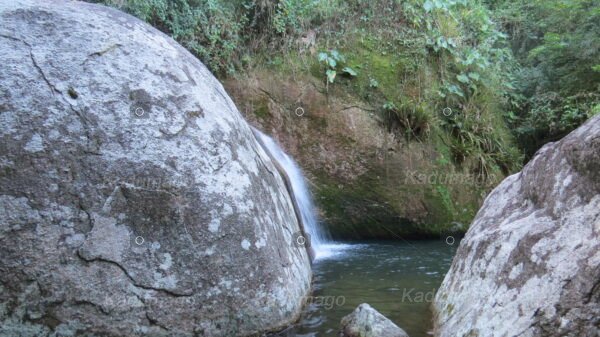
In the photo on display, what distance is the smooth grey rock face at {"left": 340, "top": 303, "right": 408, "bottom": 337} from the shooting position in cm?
305

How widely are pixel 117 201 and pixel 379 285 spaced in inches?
105

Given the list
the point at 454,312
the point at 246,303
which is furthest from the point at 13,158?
the point at 454,312

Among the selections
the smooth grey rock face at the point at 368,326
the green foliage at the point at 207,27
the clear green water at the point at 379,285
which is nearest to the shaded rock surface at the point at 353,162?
the green foliage at the point at 207,27

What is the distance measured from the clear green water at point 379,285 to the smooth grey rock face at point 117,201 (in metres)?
0.27

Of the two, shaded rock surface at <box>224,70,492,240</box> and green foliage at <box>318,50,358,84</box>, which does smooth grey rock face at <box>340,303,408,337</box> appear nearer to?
shaded rock surface at <box>224,70,492,240</box>

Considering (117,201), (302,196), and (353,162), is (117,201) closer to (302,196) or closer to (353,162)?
(302,196)

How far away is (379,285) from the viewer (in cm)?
457

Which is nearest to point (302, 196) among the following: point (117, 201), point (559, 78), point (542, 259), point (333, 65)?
point (333, 65)

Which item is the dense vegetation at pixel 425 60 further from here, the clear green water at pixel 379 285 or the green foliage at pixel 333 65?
the clear green water at pixel 379 285

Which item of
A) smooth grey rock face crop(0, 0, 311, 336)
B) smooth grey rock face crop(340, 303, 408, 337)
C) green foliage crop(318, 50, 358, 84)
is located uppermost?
green foliage crop(318, 50, 358, 84)

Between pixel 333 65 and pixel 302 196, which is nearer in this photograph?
pixel 302 196

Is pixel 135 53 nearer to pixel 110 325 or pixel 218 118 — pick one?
pixel 218 118

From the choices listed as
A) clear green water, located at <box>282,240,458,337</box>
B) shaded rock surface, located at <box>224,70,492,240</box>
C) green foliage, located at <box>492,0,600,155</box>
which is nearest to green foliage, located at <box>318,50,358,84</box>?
shaded rock surface, located at <box>224,70,492,240</box>

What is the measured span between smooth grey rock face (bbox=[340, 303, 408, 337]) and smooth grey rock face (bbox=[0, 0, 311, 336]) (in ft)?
1.59
